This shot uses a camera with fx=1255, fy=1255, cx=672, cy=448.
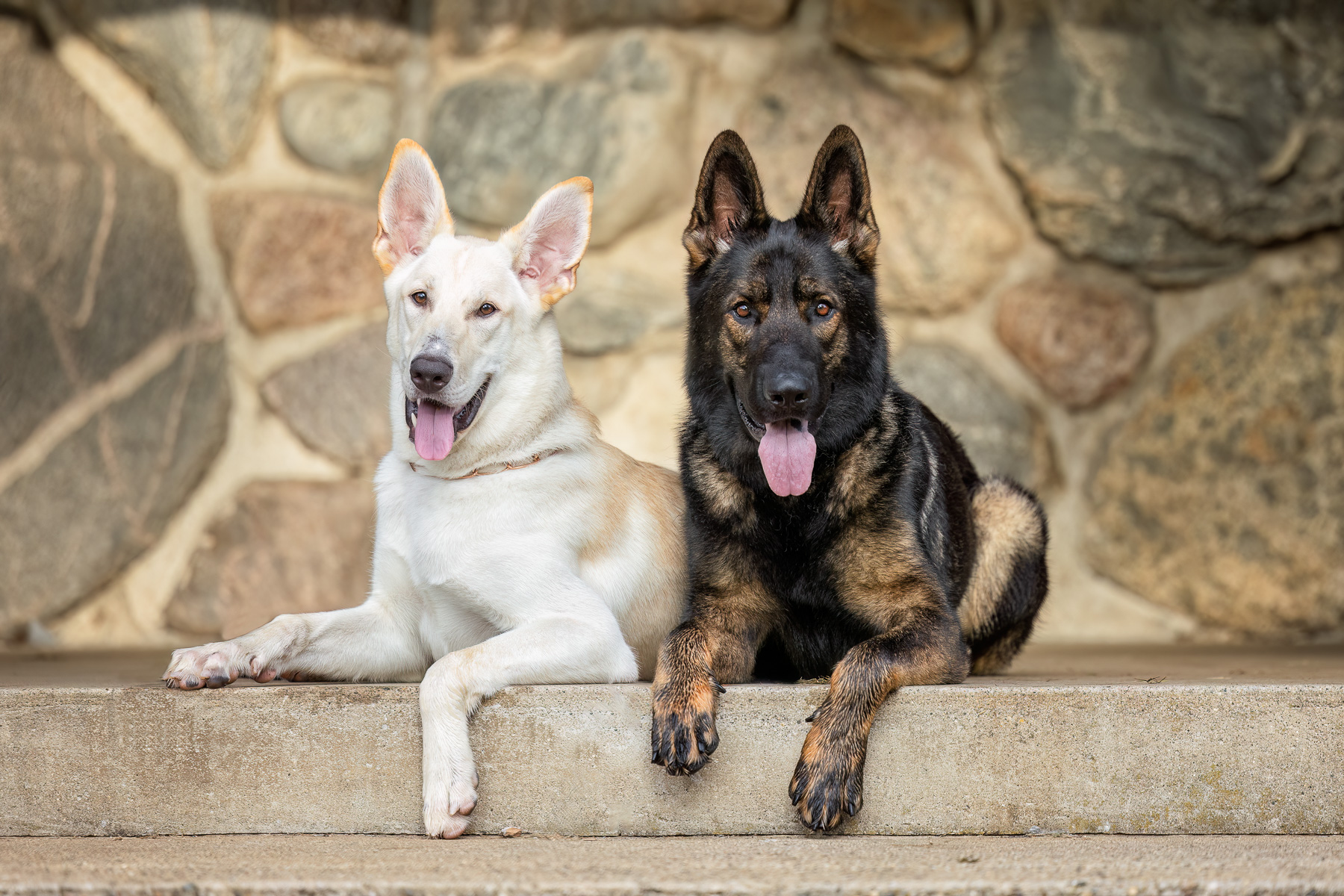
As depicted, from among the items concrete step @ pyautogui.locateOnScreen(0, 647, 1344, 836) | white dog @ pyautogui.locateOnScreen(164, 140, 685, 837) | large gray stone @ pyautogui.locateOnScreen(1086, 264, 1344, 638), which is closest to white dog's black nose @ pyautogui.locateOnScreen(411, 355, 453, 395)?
white dog @ pyautogui.locateOnScreen(164, 140, 685, 837)

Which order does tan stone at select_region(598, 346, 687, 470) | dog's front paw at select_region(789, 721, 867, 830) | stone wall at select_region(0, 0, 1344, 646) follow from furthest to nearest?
tan stone at select_region(598, 346, 687, 470) < stone wall at select_region(0, 0, 1344, 646) < dog's front paw at select_region(789, 721, 867, 830)

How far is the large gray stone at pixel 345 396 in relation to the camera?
526 cm

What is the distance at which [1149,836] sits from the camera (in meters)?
2.83

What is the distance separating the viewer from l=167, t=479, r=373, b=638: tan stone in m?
5.20

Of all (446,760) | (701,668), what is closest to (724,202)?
(701,668)

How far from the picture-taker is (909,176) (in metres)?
5.19

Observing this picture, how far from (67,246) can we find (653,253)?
2.35 m

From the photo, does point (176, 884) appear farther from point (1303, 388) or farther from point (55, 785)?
point (1303, 388)

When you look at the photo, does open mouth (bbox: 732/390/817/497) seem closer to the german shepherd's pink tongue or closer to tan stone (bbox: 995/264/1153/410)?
the german shepherd's pink tongue

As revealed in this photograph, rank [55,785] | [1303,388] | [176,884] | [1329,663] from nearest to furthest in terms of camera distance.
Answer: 1. [176,884]
2. [55,785]
3. [1329,663]
4. [1303,388]

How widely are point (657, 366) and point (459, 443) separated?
6.42 feet

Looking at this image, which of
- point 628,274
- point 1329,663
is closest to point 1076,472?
point 1329,663

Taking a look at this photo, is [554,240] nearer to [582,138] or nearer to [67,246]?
[582,138]

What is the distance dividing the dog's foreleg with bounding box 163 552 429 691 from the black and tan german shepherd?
0.83 m
